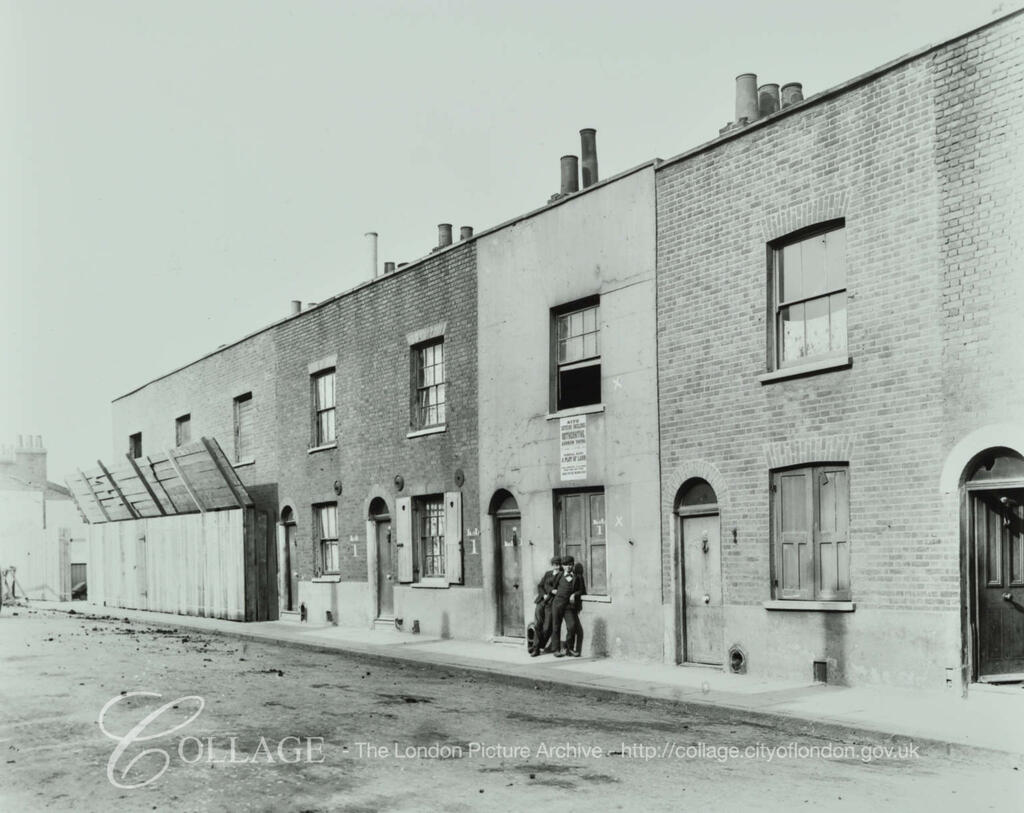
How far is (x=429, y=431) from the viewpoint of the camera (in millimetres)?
19625

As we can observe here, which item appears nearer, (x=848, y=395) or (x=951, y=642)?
(x=951, y=642)

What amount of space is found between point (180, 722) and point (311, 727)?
1.24 m

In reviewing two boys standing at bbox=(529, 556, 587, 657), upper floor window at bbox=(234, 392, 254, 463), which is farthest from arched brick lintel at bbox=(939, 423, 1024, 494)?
upper floor window at bbox=(234, 392, 254, 463)

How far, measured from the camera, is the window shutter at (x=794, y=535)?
41.9 feet

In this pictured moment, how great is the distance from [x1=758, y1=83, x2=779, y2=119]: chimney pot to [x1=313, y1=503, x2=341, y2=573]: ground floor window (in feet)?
39.7

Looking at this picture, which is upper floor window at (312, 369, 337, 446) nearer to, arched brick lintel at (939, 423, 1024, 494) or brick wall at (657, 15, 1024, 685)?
brick wall at (657, 15, 1024, 685)

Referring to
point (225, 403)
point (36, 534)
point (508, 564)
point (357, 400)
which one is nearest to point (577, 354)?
point (508, 564)

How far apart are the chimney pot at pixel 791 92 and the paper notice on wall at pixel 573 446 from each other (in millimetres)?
5302

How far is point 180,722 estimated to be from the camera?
983 cm

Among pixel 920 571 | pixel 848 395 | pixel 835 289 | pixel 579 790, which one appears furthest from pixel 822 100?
pixel 579 790

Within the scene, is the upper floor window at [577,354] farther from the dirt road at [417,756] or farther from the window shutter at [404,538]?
the dirt road at [417,756]

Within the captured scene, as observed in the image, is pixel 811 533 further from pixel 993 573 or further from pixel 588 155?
pixel 588 155

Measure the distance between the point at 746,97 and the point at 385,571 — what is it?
36.5 ft

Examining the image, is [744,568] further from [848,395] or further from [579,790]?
[579,790]
